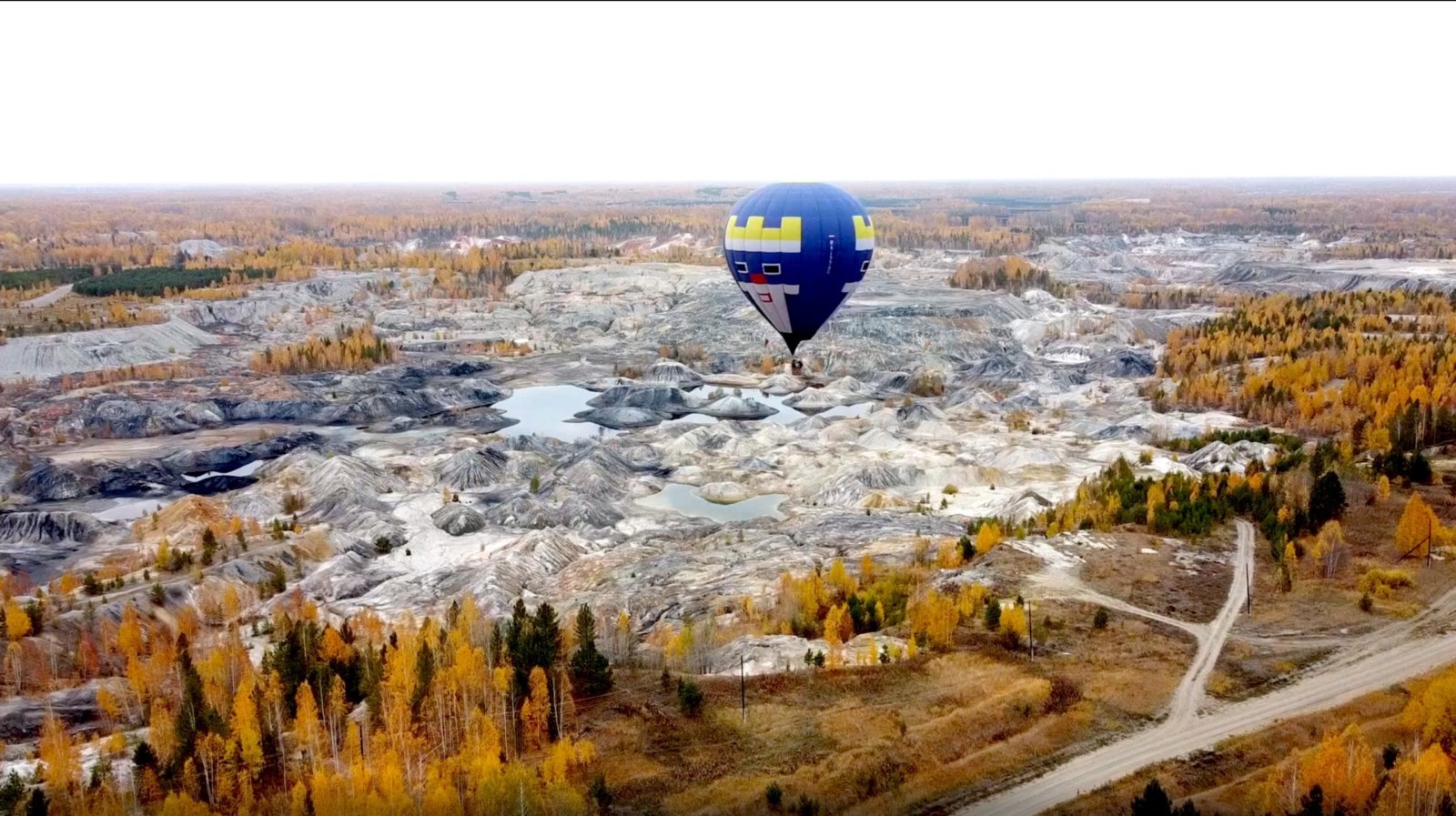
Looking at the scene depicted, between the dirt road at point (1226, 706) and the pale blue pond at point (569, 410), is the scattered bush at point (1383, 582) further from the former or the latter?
the pale blue pond at point (569, 410)

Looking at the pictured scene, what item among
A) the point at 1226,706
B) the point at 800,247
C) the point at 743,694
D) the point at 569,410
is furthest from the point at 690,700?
the point at 569,410

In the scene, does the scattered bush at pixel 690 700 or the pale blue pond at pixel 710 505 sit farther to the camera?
the pale blue pond at pixel 710 505

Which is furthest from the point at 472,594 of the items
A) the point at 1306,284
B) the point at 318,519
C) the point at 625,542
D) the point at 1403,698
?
the point at 1306,284

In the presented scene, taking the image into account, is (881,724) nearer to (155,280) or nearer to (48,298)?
(48,298)

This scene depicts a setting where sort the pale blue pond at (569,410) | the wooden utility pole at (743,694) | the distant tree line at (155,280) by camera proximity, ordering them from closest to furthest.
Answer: the wooden utility pole at (743,694), the pale blue pond at (569,410), the distant tree line at (155,280)

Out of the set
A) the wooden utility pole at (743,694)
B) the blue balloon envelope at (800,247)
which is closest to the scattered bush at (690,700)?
the wooden utility pole at (743,694)

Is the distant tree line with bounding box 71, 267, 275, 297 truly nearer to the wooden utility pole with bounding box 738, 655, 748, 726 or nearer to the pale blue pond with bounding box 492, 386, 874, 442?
the pale blue pond with bounding box 492, 386, 874, 442

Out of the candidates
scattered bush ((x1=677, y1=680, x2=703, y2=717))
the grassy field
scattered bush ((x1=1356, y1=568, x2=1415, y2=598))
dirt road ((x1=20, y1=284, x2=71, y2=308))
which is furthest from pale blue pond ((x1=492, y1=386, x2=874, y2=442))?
dirt road ((x1=20, y1=284, x2=71, y2=308))

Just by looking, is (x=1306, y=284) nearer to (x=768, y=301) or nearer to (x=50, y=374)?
(x=768, y=301)

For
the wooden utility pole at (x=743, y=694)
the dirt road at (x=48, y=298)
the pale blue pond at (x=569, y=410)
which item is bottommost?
the pale blue pond at (x=569, y=410)
